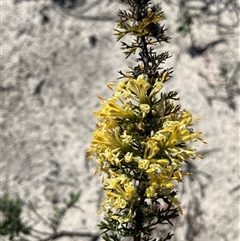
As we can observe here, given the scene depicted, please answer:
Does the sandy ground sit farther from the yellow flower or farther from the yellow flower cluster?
the yellow flower

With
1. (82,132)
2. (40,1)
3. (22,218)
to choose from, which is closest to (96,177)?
(82,132)

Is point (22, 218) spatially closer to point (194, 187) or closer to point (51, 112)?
point (51, 112)

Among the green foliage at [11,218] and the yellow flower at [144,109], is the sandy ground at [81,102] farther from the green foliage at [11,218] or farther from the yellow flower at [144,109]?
the yellow flower at [144,109]

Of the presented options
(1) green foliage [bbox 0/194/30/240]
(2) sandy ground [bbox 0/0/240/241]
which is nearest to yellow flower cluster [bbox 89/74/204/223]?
(1) green foliage [bbox 0/194/30/240]

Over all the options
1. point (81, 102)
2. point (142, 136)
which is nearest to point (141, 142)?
point (142, 136)

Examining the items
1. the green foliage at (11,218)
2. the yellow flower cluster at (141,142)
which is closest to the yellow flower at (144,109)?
the yellow flower cluster at (141,142)

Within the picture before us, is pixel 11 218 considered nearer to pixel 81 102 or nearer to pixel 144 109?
pixel 81 102
